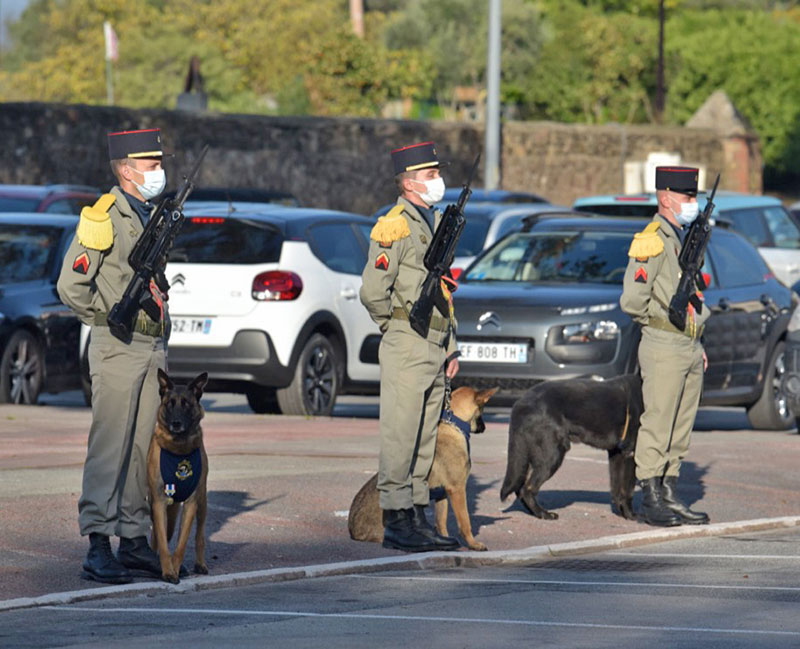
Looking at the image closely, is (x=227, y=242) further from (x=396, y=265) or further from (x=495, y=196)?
(x=495, y=196)

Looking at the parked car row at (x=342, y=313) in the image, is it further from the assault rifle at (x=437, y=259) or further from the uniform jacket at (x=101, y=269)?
the uniform jacket at (x=101, y=269)

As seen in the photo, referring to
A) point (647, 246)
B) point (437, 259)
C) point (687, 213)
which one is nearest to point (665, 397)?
point (647, 246)

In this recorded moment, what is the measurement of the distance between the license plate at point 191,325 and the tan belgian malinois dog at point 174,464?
6.47m

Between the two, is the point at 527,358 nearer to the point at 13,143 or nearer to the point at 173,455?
the point at 173,455

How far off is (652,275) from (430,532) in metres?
2.08

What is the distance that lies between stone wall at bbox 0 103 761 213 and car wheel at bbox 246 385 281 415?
1733 centimetres

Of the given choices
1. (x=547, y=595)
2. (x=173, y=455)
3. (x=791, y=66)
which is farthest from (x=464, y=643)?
(x=791, y=66)

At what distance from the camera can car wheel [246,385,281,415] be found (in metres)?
15.5

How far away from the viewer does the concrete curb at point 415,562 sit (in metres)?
7.91

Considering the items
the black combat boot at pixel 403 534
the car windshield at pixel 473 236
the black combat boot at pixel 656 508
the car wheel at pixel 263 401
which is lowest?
the car wheel at pixel 263 401

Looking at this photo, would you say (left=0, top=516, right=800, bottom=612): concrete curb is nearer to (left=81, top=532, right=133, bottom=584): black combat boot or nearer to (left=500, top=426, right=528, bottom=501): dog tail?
(left=81, top=532, right=133, bottom=584): black combat boot

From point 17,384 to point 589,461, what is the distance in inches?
200

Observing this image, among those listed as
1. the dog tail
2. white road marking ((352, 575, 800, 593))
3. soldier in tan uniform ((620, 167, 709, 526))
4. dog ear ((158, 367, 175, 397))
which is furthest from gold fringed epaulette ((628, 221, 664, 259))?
dog ear ((158, 367, 175, 397))

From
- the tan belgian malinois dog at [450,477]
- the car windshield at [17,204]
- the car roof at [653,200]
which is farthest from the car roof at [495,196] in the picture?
the tan belgian malinois dog at [450,477]
